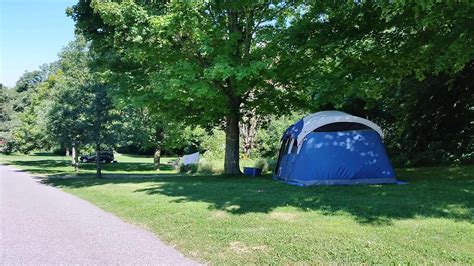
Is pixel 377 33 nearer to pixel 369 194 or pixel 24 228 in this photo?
pixel 369 194

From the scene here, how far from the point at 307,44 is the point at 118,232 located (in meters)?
9.91

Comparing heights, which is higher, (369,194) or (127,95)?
(127,95)

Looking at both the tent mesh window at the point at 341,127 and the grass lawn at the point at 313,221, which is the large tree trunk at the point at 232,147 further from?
the grass lawn at the point at 313,221

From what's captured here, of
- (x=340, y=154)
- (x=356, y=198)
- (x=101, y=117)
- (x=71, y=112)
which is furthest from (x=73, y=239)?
(x=71, y=112)

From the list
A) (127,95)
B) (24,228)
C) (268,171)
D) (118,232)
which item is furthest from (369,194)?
(268,171)

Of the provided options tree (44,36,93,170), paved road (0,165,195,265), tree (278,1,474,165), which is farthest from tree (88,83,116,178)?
paved road (0,165,195,265)

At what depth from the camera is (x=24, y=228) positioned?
817cm

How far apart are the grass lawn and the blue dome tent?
1.08m

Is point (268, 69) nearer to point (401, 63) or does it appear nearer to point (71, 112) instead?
point (401, 63)

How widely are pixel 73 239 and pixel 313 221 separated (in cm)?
397

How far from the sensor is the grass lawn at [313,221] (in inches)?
227

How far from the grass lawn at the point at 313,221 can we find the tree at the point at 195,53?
4.45 m

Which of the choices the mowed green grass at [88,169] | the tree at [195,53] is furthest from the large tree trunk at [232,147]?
the mowed green grass at [88,169]

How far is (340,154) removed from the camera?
13.3 meters
